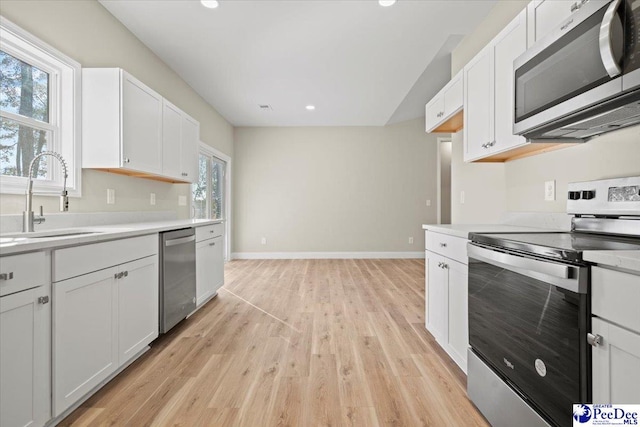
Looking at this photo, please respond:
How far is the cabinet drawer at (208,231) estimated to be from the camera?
3029 mm

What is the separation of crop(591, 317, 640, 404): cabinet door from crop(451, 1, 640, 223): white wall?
893 mm

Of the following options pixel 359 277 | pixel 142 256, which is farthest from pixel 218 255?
pixel 359 277

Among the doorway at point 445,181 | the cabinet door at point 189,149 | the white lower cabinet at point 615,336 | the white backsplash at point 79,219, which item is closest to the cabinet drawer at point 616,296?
the white lower cabinet at point 615,336

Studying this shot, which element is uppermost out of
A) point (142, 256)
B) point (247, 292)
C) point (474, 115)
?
point (474, 115)

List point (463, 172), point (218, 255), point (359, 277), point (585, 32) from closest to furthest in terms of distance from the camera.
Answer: point (585, 32)
point (463, 172)
point (218, 255)
point (359, 277)

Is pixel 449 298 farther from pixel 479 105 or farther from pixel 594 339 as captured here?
pixel 479 105

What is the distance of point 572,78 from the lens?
1.29 metres

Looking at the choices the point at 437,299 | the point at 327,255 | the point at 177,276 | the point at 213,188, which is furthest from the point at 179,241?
the point at 327,255

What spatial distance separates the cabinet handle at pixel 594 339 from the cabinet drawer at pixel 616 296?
63 mm

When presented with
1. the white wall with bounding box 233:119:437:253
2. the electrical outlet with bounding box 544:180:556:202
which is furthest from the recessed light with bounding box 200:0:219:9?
the white wall with bounding box 233:119:437:253

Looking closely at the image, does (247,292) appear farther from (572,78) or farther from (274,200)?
(572,78)

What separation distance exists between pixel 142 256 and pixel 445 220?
610 centimetres

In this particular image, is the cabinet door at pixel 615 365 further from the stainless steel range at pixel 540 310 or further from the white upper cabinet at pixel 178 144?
the white upper cabinet at pixel 178 144

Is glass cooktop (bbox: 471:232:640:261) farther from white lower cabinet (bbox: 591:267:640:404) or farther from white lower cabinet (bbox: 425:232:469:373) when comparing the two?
white lower cabinet (bbox: 425:232:469:373)
